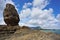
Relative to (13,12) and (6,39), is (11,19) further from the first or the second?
(6,39)

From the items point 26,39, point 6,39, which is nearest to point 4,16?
point 6,39

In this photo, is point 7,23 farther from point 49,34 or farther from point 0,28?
point 49,34

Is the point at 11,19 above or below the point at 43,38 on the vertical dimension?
above

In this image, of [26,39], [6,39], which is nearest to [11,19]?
[6,39]

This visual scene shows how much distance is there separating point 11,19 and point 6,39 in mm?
10344

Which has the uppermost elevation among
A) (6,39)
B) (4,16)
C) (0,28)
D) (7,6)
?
(7,6)

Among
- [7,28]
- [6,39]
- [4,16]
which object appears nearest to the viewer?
[6,39]

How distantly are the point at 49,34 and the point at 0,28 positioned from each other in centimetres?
1506

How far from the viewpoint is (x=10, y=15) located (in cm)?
3506

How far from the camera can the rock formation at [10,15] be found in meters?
35.1

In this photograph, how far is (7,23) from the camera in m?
36.4

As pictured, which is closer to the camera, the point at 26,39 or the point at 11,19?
the point at 26,39

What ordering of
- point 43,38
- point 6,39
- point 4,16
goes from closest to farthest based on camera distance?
1. point 43,38
2. point 6,39
3. point 4,16

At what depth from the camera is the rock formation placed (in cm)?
3509
